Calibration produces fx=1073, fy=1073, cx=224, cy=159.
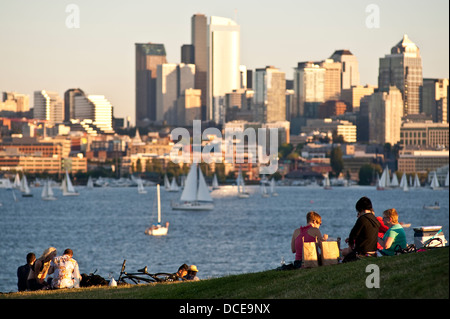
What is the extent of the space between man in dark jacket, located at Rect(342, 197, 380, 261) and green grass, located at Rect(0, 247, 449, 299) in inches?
24.8

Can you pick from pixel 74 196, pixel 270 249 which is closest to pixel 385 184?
pixel 74 196

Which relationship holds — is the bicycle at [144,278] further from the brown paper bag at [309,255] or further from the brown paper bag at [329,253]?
the brown paper bag at [329,253]

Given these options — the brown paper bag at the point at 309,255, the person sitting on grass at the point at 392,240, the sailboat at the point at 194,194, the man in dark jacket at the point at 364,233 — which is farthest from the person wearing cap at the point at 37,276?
the sailboat at the point at 194,194

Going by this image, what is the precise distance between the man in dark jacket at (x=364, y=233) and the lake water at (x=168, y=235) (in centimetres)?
2432

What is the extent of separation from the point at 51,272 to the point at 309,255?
4052mm

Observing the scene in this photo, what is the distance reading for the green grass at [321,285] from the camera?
→ 34.8 ft

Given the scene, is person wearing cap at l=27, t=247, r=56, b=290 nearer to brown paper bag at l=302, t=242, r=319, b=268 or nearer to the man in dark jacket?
brown paper bag at l=302, t=242, r=319, b=268

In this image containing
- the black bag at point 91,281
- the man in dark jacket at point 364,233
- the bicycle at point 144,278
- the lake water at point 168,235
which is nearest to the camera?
the man in dark jacket at point 364,233

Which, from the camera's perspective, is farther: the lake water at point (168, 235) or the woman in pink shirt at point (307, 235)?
the lake water at point (168, 235)

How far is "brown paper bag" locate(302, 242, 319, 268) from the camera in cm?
1324

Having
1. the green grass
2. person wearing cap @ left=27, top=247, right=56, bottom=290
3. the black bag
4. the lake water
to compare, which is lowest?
the lake water

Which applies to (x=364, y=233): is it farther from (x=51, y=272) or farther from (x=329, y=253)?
(x=51, y=272)

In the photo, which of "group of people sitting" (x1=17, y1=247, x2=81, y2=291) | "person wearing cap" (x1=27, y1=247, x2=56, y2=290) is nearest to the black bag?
"group of people sitting" (x1=17, y1=247, x2=81, y2=291)
